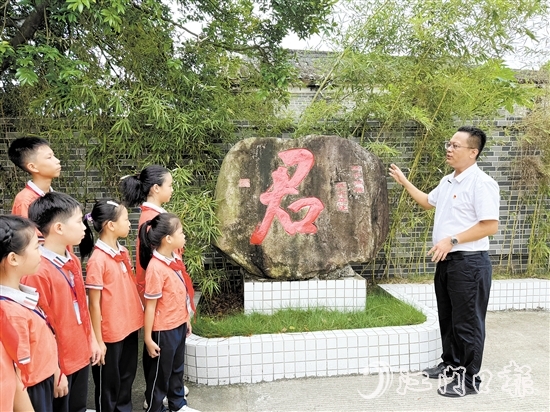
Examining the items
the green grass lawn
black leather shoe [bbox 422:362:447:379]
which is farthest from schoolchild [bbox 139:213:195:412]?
black leather shoe [bbox 422:362:447:379]

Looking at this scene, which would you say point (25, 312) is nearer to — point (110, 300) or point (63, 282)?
point (63, 282)

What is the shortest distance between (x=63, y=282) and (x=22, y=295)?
1.15 ft

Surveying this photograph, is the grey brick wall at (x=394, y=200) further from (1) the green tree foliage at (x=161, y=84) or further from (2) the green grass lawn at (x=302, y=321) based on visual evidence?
(2) the green grass lawn at (x=302, y=321)

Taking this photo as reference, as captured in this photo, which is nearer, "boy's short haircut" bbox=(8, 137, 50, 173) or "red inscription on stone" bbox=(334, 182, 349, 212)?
"boy's short haircut" bbox=(8, 137, 50, 173)

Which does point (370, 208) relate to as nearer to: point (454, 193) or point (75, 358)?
point (454, 193)

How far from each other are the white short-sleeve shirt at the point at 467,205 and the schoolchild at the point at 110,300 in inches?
81.6

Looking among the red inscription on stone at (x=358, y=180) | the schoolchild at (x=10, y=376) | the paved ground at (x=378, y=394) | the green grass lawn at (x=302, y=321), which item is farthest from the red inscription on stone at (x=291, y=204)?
the schoolchild at (x=10, y=376)

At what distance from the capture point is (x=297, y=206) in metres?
3.85

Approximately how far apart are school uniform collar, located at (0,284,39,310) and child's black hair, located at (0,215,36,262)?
120 mm

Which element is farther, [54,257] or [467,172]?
[467,172]

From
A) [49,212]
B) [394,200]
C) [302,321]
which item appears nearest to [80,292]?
[49,212]

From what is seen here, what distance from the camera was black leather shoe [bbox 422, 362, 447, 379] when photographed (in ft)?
10.4

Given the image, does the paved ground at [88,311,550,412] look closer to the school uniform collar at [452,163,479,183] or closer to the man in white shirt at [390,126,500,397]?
the man in white shirt at [390,126,500,397]

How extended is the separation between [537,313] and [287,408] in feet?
11.0
